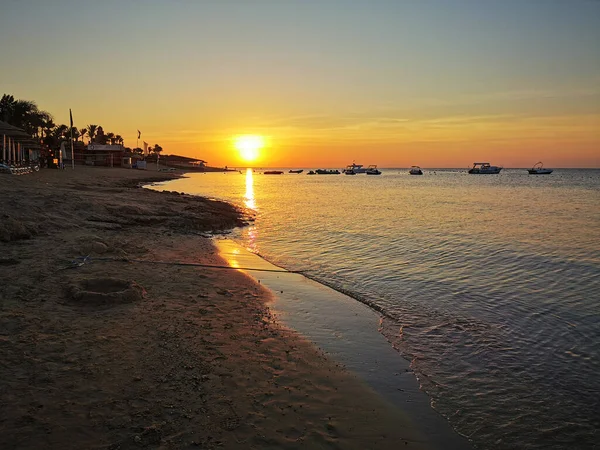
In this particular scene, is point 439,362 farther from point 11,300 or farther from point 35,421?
point 11,300

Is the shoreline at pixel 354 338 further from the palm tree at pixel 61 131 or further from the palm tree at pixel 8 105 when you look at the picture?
the palm tree at pixel 61 131

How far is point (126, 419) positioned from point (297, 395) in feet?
7.16

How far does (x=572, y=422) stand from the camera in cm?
541

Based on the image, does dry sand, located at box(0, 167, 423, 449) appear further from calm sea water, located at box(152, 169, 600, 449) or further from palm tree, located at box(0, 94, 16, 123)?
palm tree, located at box(0, 94, 16, 123)

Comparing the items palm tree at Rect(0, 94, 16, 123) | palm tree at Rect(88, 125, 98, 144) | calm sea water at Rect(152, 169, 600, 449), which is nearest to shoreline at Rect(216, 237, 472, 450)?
calm sea water at Rect(152, 169, 600, 449)

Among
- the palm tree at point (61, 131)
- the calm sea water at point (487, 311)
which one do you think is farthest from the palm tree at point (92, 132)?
the calm sea water at point (487, 311)

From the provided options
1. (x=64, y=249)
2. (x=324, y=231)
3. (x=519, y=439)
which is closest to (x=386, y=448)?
(x=519, y=439)

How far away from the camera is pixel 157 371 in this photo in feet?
17.7

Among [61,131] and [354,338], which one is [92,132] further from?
[354,338]

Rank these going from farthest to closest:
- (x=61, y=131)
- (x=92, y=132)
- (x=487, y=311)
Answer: (x=92, y=132) → (x=61, y=131) → (x=487, y=311)

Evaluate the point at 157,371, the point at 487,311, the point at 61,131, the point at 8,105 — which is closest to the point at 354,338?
the point at 157,371

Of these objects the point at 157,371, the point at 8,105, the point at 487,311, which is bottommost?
the point at 487,311

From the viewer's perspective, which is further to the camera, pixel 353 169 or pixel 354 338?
pixel 353 169

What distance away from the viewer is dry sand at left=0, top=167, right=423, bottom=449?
13.8 ft
